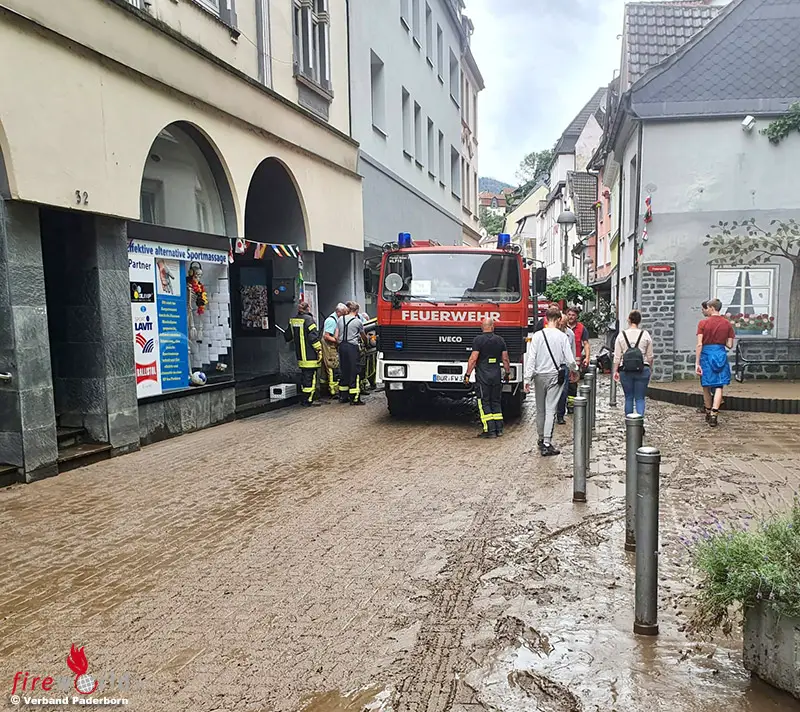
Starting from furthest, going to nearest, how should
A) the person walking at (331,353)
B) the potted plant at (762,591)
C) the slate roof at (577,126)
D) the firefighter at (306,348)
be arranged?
the slate roof at (577,126), the person walking at (331,353), the firefighter at (306,348), the potted plant at (762,591)

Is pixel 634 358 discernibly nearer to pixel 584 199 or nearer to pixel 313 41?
pixel 313 41

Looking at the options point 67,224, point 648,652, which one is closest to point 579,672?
point 648,652

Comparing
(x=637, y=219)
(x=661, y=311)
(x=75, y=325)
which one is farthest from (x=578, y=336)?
(x=75, y=325)

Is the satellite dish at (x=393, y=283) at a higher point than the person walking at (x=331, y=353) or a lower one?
higher

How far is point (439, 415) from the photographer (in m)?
12.0

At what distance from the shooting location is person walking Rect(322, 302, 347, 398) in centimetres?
1385

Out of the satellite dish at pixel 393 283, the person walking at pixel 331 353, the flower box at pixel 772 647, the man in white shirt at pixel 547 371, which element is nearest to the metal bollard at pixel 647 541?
the flower box at pixel 772 647

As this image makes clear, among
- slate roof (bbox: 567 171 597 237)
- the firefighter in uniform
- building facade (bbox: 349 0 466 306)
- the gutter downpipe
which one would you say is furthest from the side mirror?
slate roof (bbox: 567 171 597 237)

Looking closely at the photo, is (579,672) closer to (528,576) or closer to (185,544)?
(528,576)

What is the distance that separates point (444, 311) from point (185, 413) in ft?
13.4

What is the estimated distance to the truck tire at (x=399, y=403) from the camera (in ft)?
38.0

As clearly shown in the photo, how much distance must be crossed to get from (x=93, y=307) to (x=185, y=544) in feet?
13.5

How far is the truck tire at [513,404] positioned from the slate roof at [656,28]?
1001 cm

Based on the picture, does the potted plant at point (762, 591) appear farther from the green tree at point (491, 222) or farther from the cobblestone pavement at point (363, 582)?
the green tree at point (491, 222)
